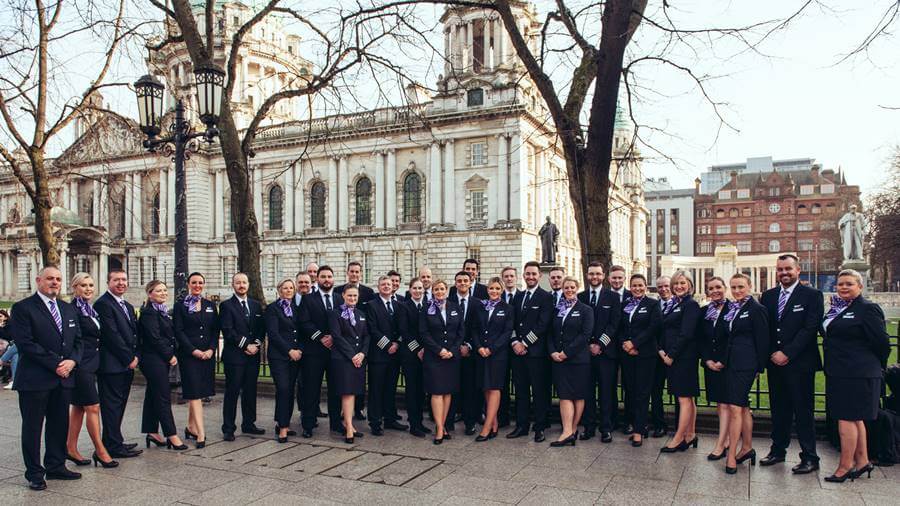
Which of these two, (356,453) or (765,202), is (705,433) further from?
(765,202)

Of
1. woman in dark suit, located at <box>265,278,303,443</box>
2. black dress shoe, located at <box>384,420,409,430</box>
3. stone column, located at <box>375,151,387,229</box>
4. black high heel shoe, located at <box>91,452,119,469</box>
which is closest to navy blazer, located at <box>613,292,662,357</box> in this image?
black dress shoe, located at <box>384,420,409,430</box>

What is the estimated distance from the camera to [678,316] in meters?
7.87

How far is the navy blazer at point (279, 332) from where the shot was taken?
8.65 meters

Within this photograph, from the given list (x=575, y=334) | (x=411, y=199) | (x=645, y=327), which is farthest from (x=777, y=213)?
(x=575, y=334)

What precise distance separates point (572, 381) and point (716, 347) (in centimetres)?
177

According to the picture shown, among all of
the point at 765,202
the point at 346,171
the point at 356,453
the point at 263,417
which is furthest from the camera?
the point at 765,202

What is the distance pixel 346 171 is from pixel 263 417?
4557 cm

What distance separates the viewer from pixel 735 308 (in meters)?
7.25

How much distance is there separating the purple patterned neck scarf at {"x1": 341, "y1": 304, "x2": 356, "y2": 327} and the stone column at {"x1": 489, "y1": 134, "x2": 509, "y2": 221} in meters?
39.3

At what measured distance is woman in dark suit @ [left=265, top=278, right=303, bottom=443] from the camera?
8.60 meters

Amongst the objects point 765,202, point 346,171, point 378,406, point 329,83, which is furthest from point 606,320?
point 765,202

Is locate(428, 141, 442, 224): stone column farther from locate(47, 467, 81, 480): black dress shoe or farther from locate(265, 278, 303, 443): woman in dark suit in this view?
locate(47, 467, 81, 480): black dress shoe

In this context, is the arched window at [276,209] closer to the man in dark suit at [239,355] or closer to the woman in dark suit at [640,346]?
the man in dark suit at [239,355]

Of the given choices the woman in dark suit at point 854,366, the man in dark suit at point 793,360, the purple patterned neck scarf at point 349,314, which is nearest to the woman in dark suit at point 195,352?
the purple patterned neck scarf at point 349,314
